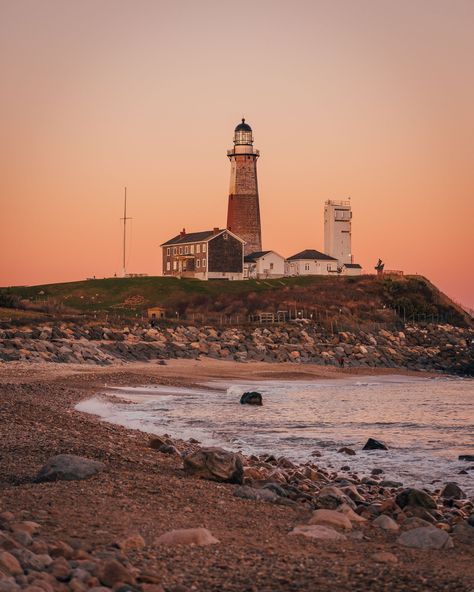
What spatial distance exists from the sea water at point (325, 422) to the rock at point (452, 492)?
67cm

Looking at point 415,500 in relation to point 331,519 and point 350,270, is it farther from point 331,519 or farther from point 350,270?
point 350,270

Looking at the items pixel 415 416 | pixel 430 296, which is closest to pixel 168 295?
pixel 430 296

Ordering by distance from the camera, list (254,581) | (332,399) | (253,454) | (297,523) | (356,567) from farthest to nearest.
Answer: (332,399) → (253,454) → (297,523) → (356,567) → (254,581)

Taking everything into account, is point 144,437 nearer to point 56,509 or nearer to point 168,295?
point 56,509

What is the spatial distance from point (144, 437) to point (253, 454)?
2.04m

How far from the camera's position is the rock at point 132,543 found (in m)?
7.22

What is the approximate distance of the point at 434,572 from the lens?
7414 mm

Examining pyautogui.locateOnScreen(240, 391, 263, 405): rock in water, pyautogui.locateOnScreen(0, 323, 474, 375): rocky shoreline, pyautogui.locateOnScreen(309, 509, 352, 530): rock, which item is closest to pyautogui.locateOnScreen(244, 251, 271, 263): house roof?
pyautogui.locateOnScreen(0, 323, 474, 375): rocky shoreline

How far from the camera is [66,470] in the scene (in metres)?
9.79

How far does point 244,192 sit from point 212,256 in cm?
742

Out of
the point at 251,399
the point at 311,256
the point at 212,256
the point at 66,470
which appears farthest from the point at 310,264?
the point at 66,470

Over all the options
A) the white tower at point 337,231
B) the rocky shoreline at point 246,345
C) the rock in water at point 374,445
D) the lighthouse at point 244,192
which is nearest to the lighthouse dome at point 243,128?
the lighthouse at point 244,192

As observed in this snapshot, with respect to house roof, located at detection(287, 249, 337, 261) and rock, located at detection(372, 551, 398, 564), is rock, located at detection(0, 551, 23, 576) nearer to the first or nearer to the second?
rock, located at detection(372, 551, 398, 564)

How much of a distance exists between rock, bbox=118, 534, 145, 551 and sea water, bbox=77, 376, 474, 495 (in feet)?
22.3
